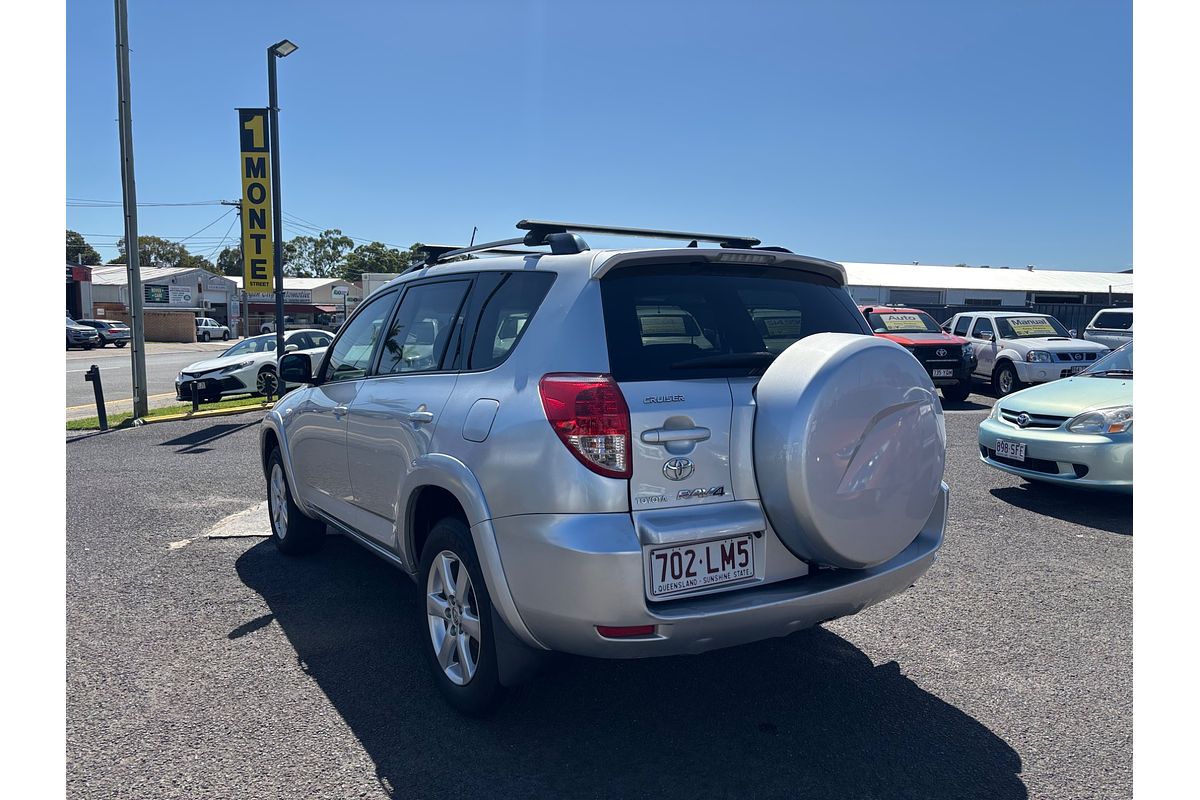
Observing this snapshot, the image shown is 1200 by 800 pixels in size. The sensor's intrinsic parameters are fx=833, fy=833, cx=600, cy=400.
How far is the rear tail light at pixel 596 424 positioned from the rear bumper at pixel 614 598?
182 mm

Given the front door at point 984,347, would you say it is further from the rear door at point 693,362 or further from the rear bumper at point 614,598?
the rear bumper at point 614,598

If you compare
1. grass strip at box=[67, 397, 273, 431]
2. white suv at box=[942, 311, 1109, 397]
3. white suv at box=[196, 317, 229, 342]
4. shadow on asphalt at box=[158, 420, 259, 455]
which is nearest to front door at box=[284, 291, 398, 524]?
shadow on asphalt at box=[158, 420, 259, 455]

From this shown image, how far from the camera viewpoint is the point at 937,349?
14.9 m

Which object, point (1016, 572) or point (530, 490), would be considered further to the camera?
point (1016, 572)

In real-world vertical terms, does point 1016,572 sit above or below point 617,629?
below

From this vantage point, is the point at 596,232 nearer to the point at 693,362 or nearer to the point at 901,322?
the point at 693,362

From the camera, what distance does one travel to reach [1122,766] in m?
3.01

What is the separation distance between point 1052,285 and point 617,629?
2328 inches

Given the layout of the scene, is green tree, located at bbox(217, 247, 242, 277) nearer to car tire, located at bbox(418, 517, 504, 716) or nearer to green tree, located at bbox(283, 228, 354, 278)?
green tree, located at bbox(283, 228, 354, 278)

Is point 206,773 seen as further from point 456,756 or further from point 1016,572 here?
point 1016,572

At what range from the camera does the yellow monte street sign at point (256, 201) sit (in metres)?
16.5

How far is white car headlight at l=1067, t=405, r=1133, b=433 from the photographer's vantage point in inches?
261

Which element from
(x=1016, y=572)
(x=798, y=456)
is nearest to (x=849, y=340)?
(x=798, y=456)

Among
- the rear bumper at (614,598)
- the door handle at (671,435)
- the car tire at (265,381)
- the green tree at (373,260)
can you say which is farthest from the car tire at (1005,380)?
the green tree at (373,260)
